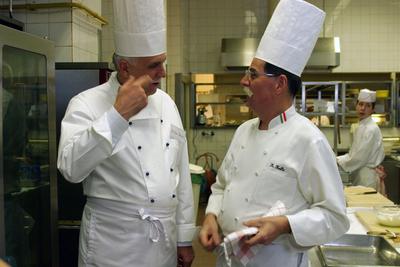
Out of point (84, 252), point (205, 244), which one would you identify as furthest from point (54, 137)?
point (205, 244)

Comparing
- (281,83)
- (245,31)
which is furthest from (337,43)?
(281,83)

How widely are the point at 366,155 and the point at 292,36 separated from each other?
11.2 ft

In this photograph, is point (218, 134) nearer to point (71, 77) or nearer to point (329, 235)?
point (71, 77)

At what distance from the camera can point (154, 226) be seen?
1.59 meters

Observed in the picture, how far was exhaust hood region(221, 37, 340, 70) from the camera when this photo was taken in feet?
20.0

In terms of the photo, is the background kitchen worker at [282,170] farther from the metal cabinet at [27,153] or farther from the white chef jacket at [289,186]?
the metal cabinet at [27,153]

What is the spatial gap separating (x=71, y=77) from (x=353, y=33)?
5.40 meters

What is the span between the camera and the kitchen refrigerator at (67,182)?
2279 millimetres

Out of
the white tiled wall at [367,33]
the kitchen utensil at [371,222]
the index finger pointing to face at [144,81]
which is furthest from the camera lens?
the white tiled wall at [367,33]

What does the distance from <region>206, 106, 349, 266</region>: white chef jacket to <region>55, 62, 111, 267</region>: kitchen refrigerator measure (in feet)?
3.35

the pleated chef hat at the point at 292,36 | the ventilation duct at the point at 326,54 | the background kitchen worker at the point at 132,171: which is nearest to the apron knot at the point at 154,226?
the background kitchen worker at the point at 132,171

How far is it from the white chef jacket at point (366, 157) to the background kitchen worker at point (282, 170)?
3318 millimetres

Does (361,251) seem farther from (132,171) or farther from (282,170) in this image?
(132,171)

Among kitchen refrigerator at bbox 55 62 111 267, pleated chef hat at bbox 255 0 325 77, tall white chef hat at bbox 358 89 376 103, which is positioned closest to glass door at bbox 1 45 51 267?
kitchen refrigerator at bbox 55 62 111 267
